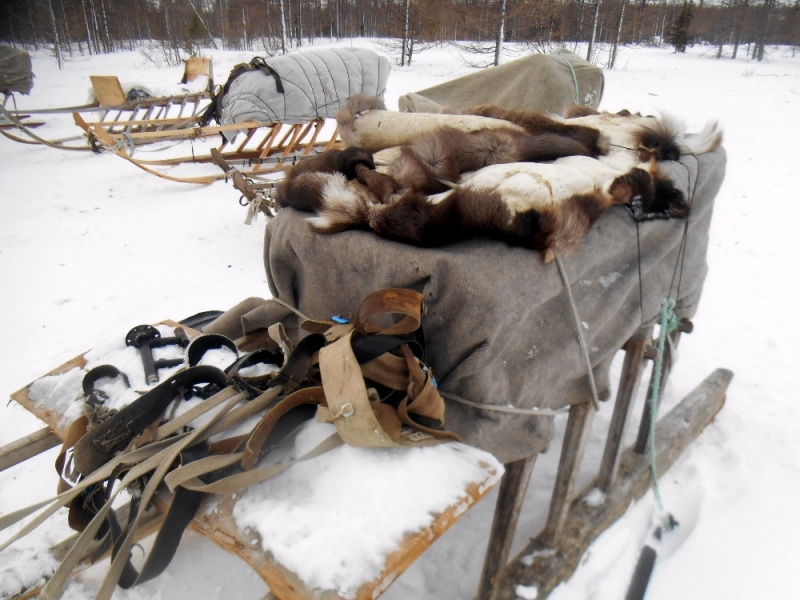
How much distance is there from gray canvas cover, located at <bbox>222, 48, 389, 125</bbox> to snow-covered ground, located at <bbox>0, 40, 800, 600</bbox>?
1.09 meters

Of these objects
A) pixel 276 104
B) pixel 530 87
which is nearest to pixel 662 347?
pixel 530 87

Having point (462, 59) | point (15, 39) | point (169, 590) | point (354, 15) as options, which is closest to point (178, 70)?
point (462, 59)

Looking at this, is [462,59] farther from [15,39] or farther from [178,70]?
[15,39]

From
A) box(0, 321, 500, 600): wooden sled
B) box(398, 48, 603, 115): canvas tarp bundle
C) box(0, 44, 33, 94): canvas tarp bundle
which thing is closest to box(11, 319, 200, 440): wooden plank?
box(0, 321, 500, 600): wooden sled

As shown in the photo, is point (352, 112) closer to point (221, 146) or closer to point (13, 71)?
point (221, 146)

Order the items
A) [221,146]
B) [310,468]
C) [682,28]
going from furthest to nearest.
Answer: [682,28] → [221,146] → [310,468]

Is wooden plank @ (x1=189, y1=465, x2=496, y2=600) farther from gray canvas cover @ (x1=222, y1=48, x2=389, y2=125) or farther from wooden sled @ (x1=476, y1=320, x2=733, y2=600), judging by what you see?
gray canvas cover @ (x1=222, y1=48, x2=389, y2=125)

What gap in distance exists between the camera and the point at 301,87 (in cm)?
674

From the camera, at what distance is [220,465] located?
2.69 ft

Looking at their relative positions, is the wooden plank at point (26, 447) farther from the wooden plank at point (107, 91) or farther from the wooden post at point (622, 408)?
the wooden plank at point (107, 91)

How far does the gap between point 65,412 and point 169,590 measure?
2.63 feet

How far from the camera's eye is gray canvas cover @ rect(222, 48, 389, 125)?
21.2 feet

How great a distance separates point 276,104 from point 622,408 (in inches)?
238

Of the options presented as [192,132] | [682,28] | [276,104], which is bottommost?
[192,132]
